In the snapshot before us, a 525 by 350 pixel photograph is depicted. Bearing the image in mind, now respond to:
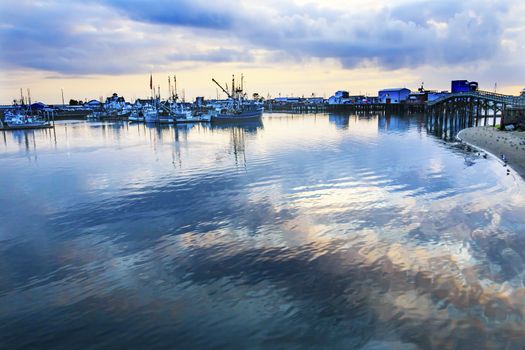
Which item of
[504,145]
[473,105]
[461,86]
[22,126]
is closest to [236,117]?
[22,126]

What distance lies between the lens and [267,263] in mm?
15711

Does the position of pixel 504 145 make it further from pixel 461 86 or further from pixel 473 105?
pixel 461 86

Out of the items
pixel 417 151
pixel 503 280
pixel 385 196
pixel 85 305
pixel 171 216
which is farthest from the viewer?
pixel 417 151

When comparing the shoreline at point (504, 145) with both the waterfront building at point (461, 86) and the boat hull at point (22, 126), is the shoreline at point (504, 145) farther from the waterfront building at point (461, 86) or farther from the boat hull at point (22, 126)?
the boat hull at point (22, 126)

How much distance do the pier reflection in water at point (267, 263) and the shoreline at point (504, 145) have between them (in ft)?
14.7

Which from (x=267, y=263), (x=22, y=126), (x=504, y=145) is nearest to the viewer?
(x=267, y=263)

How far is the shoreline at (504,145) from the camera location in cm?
3459

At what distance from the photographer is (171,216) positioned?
2225 centimetres

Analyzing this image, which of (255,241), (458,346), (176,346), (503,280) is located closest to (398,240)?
(503,280)

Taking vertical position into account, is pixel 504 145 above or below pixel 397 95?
below

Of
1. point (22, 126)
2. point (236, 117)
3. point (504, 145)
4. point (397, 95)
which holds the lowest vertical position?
point (504, 145)

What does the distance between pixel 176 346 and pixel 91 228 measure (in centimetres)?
1189

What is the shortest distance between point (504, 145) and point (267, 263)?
38665 mm

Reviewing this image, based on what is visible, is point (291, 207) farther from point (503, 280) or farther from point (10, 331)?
point (10, 331)
